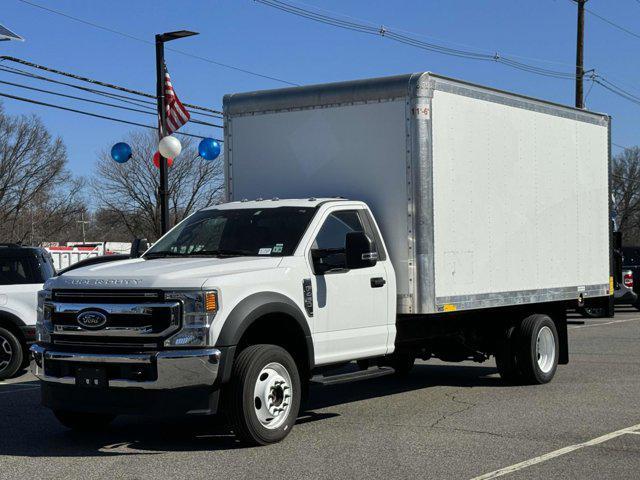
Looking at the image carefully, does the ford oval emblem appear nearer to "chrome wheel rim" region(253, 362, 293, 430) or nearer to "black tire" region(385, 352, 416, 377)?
"chrome wheel rim" region(253, 362, 293, 430)

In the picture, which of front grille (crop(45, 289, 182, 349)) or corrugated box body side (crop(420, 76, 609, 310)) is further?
corrugated box body side (crop(420, 76, 609, 310))

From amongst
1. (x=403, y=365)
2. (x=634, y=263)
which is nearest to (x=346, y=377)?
(x=403, y=365)

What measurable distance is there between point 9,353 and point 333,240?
231 inches

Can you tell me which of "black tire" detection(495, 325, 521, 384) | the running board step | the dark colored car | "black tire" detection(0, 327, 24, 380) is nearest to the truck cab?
the running board step

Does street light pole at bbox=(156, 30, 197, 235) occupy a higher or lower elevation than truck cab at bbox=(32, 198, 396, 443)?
higher

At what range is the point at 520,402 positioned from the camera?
409 inches

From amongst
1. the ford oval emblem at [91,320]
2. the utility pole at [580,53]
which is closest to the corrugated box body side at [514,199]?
the ford oval emblem at [91,320]

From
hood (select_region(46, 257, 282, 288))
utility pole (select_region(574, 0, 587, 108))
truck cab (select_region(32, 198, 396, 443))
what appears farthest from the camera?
utility pole (select_region(574, 0, 587, 108))

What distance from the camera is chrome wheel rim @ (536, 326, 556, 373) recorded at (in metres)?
11.9

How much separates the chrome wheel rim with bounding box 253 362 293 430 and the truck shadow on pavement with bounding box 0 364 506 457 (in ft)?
1.18

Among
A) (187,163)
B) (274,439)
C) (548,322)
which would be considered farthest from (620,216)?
(274,439)

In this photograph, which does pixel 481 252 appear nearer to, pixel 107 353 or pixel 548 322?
pixel 548 322

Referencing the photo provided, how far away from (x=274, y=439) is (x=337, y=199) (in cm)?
255

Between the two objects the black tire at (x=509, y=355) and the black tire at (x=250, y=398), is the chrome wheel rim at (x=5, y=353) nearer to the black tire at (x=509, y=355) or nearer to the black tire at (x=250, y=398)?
the black tire at (x=250, y=398)
